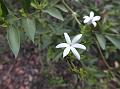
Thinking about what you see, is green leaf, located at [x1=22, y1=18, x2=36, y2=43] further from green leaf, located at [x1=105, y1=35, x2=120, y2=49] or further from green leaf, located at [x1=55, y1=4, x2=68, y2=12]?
green leaf, located at [x1=105, y1=35, x2=120, y2=49]

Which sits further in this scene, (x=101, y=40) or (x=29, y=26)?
(x=101, y=40)

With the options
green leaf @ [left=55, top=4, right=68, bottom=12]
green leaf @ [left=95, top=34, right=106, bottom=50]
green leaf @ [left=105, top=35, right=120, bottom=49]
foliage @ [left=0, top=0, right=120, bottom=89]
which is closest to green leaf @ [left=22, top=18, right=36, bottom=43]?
foliage @ [left=0, top=0, right=120, bottom=89]

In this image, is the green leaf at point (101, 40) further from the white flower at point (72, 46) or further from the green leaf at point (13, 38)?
the green leaf at point (13, 38)

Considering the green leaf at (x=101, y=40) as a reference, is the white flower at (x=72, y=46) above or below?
below

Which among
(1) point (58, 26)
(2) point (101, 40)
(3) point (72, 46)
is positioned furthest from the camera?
(1) point (58, 26)

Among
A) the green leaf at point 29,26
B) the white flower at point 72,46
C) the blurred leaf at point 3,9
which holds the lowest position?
the white flower at point 72,46

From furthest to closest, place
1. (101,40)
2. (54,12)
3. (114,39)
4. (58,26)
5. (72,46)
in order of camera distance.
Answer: (58,26) < (114,39) < (101,40) < (54,12) < (72,46)

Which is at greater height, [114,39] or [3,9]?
[3,9]

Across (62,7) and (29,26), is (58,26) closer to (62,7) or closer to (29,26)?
(62,7)

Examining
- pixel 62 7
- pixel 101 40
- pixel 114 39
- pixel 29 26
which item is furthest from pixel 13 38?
pixel 114 39

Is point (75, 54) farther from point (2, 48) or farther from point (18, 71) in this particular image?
point (18, 71)

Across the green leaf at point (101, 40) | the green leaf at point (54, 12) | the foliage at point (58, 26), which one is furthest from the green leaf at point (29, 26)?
the green leaf at point (101, 40)
